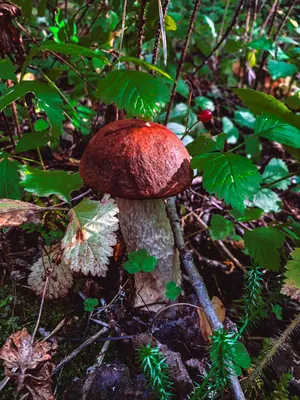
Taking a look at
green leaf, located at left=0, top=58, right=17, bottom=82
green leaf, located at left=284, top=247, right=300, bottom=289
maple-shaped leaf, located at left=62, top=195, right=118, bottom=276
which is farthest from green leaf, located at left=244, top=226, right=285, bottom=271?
green leaf, located at left=0, top=58, right=17, bottom=82

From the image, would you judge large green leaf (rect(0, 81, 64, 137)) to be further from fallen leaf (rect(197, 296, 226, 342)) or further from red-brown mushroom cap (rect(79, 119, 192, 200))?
fallen leaf (rect(197, 296, 226, 342))

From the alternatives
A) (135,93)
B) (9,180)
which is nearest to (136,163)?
(135,93)

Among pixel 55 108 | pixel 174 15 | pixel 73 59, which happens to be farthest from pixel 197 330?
pixel 174 15

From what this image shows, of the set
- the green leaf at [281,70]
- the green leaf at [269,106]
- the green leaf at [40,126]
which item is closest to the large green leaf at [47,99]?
the green leaf at [40,126]

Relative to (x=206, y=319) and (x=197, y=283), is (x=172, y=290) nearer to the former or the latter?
(x=197, y=283)

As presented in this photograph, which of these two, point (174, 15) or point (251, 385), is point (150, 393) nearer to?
point (251, 385)

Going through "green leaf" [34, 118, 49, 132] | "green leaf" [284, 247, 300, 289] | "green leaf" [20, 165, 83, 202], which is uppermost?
"green leaf" [20, 165, 83, 202]
